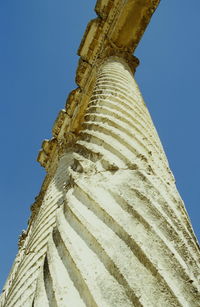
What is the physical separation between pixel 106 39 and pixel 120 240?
6.52 m

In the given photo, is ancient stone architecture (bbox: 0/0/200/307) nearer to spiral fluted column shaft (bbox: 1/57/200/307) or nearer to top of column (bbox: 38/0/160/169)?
spiral fluted column shaft (bbox: 1/57/200/307)

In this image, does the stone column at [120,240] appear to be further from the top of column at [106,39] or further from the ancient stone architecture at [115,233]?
the top of column at [106,39]

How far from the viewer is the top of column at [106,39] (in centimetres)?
738

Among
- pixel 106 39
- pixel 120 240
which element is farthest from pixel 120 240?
pixel 106 39

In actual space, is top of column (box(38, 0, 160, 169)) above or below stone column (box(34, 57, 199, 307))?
above

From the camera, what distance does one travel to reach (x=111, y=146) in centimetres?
286

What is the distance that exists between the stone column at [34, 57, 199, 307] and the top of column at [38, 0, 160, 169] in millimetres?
4983

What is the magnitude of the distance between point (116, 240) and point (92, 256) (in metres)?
0.14

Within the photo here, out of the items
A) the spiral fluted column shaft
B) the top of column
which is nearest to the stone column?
the spiral fluted column shaft

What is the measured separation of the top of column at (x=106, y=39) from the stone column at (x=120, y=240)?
16.3ft

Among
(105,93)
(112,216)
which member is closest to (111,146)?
(112,216)

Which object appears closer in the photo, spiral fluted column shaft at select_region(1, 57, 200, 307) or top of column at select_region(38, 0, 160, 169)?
spiral fluted column shaft at select_region(1, 57, 200, 307)

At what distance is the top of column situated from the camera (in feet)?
24.2

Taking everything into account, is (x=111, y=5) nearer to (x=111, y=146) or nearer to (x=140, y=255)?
(x=111, y=146)
